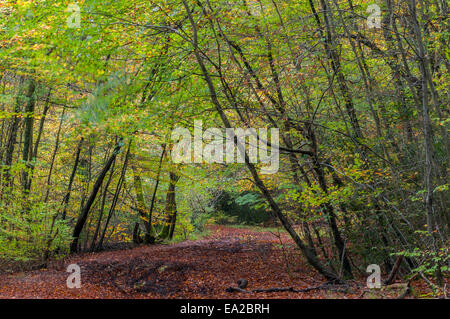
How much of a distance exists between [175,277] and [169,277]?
136mm

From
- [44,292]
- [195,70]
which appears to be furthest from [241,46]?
[44,292]

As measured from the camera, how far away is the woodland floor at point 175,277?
6277mm

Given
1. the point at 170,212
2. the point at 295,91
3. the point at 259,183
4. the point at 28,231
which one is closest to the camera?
the point at 259,183

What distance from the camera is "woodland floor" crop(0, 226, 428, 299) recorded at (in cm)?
628

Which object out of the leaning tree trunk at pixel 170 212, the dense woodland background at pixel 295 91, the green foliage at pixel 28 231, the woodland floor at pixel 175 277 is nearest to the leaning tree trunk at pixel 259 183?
the dense woodland background at pixel 295 91

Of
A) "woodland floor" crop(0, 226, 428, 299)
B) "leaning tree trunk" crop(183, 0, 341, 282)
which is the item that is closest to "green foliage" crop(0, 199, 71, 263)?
"woodland floor" crop(0, 226, 428, 299)

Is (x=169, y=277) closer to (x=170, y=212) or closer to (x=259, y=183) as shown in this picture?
(x=259, y=183)

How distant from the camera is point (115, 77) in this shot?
6598 mm

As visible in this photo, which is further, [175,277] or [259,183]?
[175,277]

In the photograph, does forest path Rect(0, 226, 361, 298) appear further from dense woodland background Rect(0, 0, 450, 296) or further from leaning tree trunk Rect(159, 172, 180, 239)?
leaning tree trunk Rect(159, 172, 180, 239)

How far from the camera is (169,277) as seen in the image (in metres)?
7.68

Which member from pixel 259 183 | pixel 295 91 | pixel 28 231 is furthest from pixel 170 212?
pixel 259 183

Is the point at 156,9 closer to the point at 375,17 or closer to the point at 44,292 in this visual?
the point at 375,17
